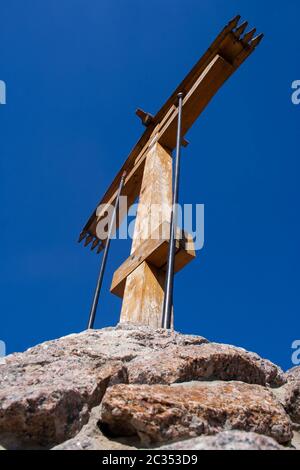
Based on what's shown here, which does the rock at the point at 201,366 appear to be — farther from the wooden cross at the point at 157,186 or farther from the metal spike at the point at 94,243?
the metal spike at the point at 94,243

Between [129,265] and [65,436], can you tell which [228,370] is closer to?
[65,436]

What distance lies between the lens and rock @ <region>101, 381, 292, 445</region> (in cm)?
97

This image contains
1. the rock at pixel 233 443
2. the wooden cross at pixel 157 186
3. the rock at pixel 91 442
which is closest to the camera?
the rock at pixel 233 443

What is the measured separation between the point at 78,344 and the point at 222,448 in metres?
0.73

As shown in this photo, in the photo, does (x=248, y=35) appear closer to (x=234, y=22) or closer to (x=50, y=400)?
(x=234, y=22)

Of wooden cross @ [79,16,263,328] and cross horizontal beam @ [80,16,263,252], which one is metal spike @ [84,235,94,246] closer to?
wooden cross @ [79,16,263,328]

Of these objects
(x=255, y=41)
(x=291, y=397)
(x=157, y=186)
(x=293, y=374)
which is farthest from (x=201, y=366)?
(x=255, y=41)

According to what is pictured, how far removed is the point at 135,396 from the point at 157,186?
2.22 meters

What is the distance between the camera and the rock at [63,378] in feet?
3.30

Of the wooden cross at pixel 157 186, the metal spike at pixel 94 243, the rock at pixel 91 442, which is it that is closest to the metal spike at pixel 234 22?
the wooden cross at pixel 157 186

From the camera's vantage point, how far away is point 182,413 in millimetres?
993

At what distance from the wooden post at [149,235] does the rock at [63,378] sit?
2.17 ft

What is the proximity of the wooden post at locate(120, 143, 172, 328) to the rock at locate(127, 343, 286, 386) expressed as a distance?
85 centimetres

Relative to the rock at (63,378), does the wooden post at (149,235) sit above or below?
above
